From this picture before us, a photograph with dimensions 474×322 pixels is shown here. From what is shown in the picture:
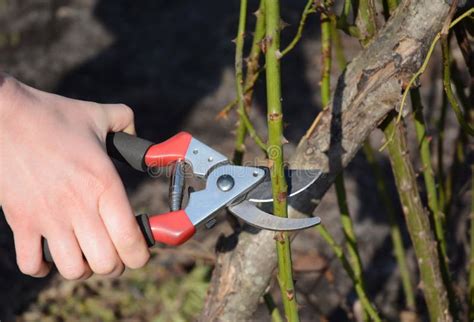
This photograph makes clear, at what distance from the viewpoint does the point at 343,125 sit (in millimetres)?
1510

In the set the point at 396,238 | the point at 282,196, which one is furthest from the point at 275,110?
the point at 396,238

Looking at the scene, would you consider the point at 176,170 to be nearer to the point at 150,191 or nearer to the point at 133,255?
the point at 133,255

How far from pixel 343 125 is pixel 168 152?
34cm

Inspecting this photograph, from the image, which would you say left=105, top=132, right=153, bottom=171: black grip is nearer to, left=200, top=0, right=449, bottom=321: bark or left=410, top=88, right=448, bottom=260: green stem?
left=200, top=0, right=449, bottom=321: bark

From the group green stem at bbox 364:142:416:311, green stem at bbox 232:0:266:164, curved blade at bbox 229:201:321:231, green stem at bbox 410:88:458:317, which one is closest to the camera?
curved blade at bbox 229:201:321:231

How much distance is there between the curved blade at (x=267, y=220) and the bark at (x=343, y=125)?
14 centimetres

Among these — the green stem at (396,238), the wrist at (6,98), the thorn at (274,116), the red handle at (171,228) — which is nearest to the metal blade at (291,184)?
the red handle at (171,228)

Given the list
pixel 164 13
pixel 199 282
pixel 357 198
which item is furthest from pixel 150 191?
pixel 164 13

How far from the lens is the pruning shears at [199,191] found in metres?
1.43

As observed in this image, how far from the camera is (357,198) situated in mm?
2824

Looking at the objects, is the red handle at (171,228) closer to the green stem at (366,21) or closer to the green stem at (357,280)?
the green stem at (357,280)

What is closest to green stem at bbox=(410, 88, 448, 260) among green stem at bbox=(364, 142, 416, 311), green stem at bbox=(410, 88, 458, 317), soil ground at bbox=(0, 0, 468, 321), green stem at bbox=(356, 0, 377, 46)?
green stem at bbox=(410, 88, 458, 317)

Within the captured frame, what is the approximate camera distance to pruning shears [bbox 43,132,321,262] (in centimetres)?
143

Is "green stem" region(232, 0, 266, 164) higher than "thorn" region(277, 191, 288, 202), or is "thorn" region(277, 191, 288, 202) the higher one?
"green stem" region(232, 0, 266, 164)
